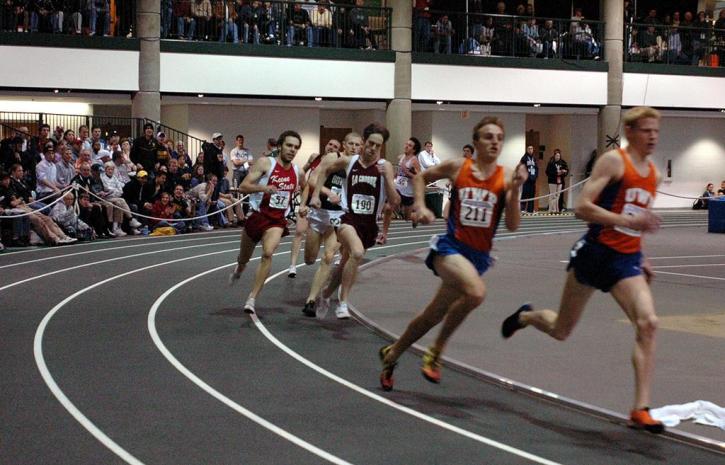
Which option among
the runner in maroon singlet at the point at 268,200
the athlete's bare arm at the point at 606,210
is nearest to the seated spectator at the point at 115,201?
the runner in maroon singlet at the point at 268,200

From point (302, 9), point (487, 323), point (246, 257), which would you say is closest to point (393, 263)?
point (246, 257)

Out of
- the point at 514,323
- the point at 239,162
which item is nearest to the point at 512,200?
the point at 514,323

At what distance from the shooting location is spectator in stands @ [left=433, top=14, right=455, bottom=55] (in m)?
32.7

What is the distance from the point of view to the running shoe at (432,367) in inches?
327

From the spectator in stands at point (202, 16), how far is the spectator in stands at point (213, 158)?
13.7ft

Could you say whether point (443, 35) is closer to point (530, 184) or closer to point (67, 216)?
point (530, 184)

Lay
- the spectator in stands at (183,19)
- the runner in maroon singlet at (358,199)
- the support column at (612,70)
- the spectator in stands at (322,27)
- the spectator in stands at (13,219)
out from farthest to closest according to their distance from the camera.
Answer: the support column at (612,70), the spectator in stands at (322,27), the spectator in stands at (183,19), the spectator in stands at (13,219), the runner in maroon singlet at (358,199)

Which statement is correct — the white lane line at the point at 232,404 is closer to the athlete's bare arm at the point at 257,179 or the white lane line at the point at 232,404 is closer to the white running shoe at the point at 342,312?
the athlete's bare arm at the point at 257,179

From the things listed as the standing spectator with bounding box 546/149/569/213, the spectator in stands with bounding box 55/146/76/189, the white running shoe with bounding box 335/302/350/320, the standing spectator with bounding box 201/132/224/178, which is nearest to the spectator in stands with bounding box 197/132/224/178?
the standing spectator with bounding box 201/132/224/178

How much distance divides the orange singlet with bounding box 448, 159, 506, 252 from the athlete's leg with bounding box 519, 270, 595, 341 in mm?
676

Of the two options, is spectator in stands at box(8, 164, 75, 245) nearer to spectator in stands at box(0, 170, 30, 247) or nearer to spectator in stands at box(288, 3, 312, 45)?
spectator in stands at box(0, 170, 30, 247)

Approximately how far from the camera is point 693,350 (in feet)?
32.8

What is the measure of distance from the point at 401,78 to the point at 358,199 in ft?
66.7

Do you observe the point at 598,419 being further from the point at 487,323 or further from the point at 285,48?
the point at 285,48
